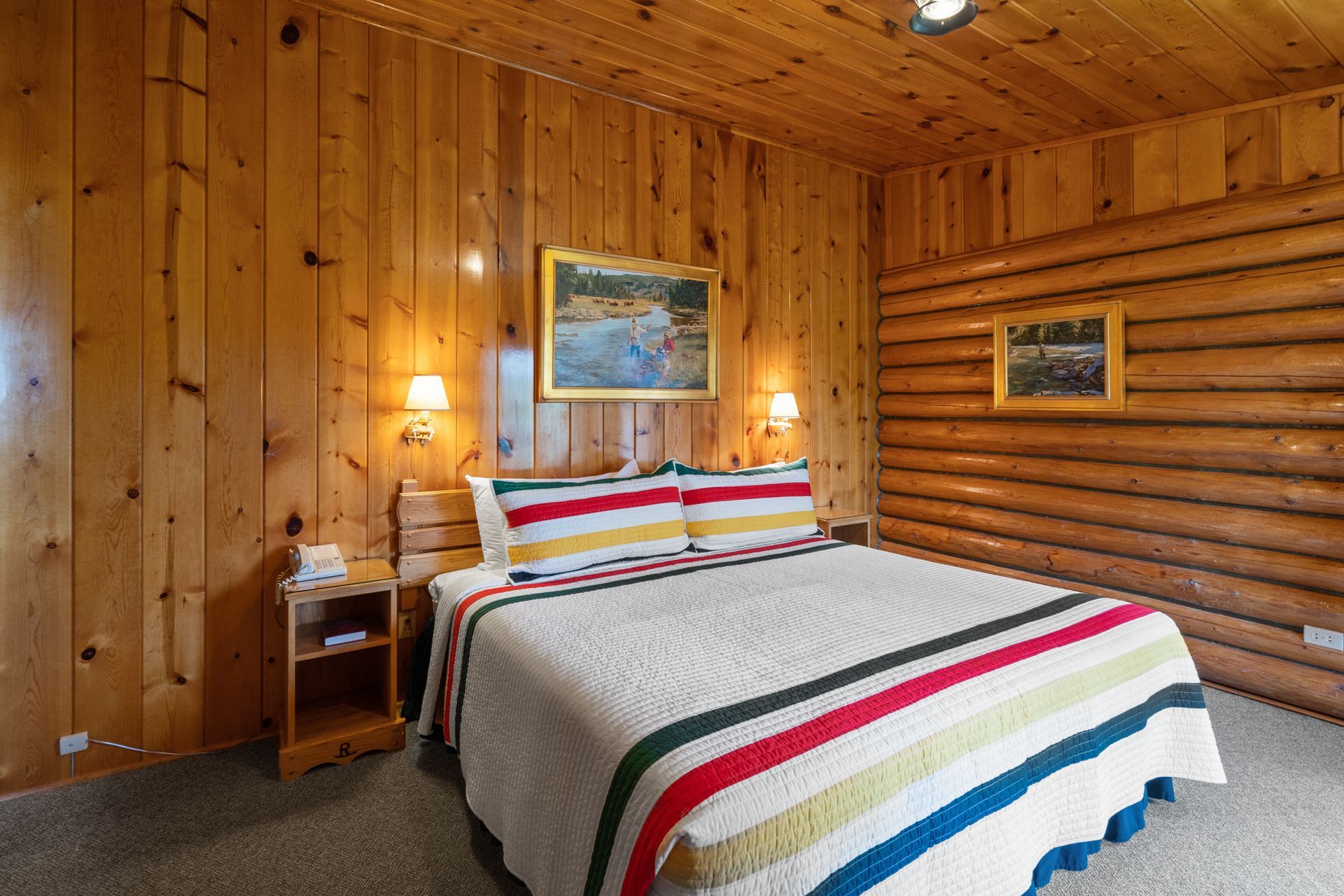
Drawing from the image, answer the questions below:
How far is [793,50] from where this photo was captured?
2980 millimetres

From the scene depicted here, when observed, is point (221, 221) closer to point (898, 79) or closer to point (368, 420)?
point (368, 420)

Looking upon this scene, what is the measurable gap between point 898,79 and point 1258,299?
2024 mm

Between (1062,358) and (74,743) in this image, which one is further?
(1062,358)

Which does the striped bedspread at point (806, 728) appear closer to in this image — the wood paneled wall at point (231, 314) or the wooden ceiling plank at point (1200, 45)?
the wood paneled wall at point (231, 314)

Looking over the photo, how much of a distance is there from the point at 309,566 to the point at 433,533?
0.60 meters

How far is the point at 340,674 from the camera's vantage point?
9.29ft

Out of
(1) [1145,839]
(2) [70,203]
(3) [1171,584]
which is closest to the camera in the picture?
(1) [1145,839]

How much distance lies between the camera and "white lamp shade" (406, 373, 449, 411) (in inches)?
111

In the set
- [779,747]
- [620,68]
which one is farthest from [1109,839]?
[620,68]

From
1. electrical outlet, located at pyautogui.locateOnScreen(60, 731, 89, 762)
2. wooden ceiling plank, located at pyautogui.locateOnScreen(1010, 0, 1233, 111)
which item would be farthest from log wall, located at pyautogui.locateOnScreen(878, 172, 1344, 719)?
electrical outlet, located at pyautogui.locateOnScreen(60, 731, 89, 762)

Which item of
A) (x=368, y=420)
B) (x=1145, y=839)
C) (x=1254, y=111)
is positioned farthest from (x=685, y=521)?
(x=1254, y=111)

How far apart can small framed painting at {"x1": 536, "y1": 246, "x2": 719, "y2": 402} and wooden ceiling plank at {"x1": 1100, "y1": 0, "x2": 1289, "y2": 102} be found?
7.24ft

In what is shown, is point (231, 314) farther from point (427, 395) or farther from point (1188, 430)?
point (1188, 430)

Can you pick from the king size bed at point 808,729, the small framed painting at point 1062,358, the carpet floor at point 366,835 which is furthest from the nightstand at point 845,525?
the carpet floor at point 366,835
